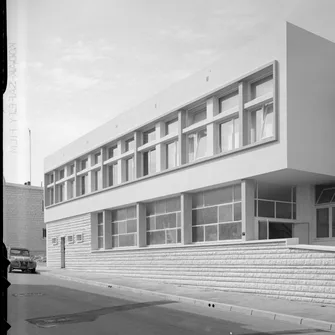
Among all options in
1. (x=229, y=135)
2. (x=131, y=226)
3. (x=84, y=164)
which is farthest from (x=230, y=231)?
(x=84, y=164)

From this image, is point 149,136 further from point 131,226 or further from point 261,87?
point 261,87

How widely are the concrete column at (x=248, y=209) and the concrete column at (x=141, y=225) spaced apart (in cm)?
867

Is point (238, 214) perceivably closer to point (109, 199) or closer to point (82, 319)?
point (82, 319)

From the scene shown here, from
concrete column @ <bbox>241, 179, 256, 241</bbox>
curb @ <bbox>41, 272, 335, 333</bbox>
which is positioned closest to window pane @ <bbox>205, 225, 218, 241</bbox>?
concrete column @ <bbox>241, 179, 256, 241</bbox>

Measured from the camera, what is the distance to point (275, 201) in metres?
20.6

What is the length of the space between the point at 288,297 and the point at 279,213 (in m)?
4.60

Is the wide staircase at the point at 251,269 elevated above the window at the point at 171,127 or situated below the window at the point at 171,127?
below

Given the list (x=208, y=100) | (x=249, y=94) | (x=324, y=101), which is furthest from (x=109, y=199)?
(x=324, y=101)

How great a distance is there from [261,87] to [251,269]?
6.73 m

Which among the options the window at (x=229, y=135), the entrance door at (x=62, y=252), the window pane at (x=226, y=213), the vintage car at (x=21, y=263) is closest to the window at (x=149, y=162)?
the window at (x=229, y=135)

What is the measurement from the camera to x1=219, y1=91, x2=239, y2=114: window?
20469 millimetres

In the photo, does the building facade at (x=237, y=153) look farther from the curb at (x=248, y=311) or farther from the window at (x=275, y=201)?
the curb at (x=248, y=311)

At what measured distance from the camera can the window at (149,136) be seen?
26.6 meters

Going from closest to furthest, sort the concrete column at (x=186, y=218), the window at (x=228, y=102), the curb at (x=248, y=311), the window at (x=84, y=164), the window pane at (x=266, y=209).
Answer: the curb at (x=248, y=311), the window pane at (x=266, y=209), the window at (x=228, y=102), the concrete column at (x=186, y=218), the window at (x=84, y=164)
